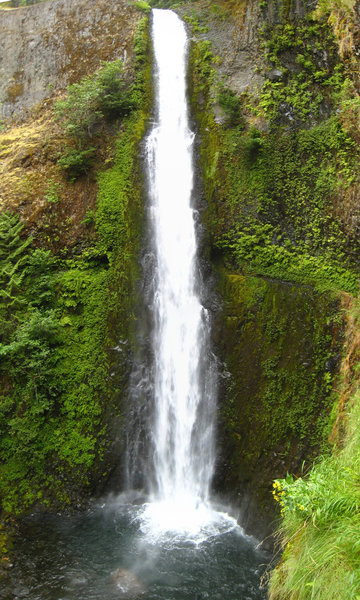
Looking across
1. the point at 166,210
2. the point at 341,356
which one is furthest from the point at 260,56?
the point at 341,356

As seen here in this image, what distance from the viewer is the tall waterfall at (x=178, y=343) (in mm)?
9391

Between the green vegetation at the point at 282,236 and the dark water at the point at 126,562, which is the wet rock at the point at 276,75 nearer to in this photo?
the green vegetation at the point at 282,236

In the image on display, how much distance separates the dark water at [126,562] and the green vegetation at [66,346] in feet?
3.19

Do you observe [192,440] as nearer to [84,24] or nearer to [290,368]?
[290,368]

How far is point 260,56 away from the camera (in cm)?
1310

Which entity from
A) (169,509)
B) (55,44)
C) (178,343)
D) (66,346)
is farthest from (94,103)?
(169,509)

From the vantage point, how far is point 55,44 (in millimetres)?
16234

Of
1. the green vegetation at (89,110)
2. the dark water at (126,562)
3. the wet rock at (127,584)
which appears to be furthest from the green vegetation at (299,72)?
the wet rock at (127,584)

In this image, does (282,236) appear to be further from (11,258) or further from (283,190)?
(11,258)

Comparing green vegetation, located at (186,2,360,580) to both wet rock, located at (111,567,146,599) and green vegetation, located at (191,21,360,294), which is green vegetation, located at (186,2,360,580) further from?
wet rock, located at (111,567,146,599)

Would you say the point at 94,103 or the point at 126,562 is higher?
the point at 94,103

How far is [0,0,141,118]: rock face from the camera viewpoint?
608 inches

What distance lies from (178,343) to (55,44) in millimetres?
13346

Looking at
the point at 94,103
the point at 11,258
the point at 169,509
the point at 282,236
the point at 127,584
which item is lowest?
the point at 127,584
